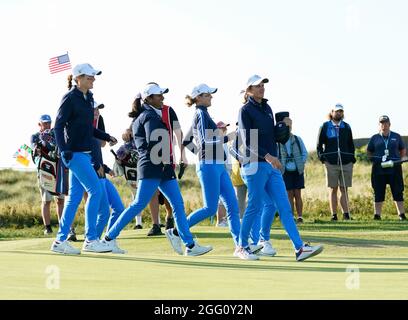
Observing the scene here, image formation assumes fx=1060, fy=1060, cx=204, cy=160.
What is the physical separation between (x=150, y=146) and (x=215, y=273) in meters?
2.80

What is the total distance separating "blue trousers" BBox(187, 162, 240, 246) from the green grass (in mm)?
505

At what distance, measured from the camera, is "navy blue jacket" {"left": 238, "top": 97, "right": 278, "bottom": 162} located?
40.2ft

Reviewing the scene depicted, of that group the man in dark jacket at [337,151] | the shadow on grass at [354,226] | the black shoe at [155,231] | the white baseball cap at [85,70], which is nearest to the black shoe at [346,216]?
the man in dark jacket at [337,151]

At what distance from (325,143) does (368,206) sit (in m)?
4.70

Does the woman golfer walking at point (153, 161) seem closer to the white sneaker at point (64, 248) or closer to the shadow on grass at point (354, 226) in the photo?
the white sneaker at point (64, 248)

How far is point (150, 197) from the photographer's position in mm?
12828

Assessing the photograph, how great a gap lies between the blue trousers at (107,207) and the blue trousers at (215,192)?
3.80ft

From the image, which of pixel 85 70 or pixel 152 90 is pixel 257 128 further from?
pixel 85 70

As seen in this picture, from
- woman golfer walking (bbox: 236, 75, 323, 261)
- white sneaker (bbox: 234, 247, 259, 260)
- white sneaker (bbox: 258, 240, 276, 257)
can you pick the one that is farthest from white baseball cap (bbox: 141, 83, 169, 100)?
white sneaker (bbox: 258, 240, 276, 257)

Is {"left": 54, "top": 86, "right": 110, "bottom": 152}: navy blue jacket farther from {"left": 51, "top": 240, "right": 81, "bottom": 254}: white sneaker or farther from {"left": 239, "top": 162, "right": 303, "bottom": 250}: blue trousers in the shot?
{"left": 239, "top": 162, "right": 303, "bottom": 250}: blue trousers

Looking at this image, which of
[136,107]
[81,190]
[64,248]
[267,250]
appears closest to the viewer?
[64,248]

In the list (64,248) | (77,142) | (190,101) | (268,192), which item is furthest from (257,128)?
(64,248)

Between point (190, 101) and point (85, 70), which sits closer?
point (85, 70)
